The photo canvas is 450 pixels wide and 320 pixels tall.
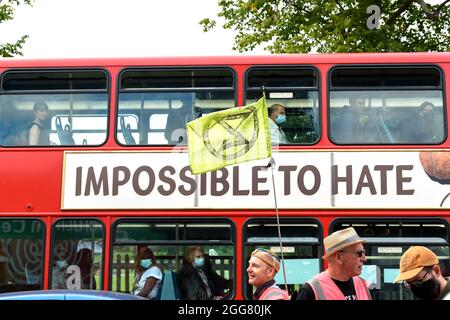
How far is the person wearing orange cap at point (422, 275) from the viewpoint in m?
4.39

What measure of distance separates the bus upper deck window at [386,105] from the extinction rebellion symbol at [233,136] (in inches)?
42.6

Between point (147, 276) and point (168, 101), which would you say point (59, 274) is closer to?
point (147, 276)

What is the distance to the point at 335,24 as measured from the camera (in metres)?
17.9

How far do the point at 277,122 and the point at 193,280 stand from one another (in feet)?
7.30

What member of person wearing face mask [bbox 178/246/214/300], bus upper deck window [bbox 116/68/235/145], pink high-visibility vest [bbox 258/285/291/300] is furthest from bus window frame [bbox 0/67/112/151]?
pink high-visibility vest [bbox 258/285/291/300]

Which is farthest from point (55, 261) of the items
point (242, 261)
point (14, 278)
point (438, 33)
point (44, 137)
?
point (438, 33)

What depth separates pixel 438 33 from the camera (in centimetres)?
1894

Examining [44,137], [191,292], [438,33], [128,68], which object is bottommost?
[191,292]

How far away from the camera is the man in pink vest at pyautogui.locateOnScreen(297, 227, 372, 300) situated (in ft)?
15.1

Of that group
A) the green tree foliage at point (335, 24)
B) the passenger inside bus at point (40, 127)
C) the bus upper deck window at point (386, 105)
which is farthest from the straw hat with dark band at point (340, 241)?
the green tree foliage at point (335, 24)

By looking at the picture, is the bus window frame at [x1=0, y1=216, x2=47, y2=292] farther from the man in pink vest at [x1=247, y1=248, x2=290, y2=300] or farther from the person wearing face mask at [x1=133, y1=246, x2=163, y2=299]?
the man in pink vest at [x1=247, y1=248, x2=290, y2=300]

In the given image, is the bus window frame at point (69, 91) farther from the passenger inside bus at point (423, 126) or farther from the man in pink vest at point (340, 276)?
the man in pink vest at point (340, 276)

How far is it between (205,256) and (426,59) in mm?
3743

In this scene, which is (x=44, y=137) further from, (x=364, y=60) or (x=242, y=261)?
(x=364, y=60)
